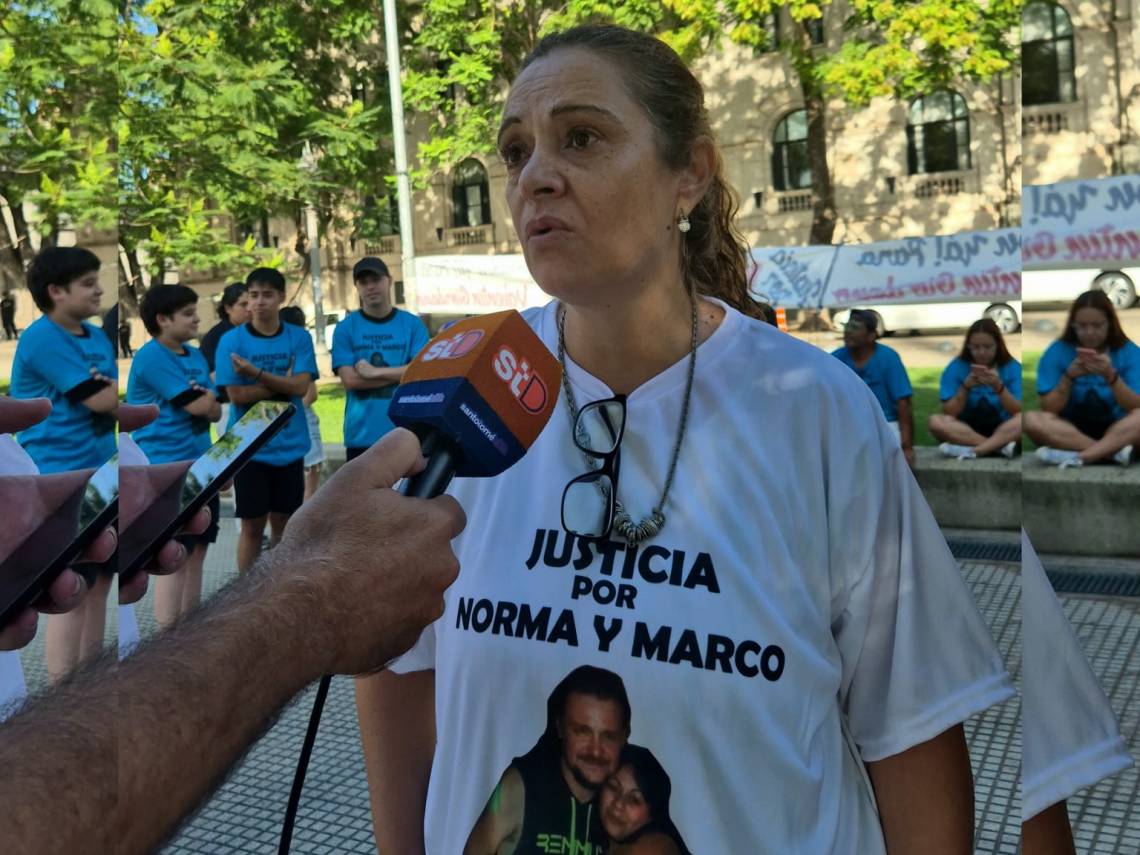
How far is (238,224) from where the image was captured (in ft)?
5.10

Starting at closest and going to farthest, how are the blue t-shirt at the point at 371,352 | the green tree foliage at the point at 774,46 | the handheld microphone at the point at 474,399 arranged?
the handheld microphone at the point at 474,399 < the green tree foliage at the point at 774,46 < the blue t-shirt at the point at 371,352

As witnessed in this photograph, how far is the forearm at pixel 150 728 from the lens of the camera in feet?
1.94

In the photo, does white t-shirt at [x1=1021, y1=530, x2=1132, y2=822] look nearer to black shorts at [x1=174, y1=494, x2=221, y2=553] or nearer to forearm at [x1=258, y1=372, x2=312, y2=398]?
black shorts at [x1=174, y1=494, x2=221, y2=553]

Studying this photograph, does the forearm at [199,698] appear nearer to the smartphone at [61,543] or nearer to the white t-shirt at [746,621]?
the smartphone at [61,543]

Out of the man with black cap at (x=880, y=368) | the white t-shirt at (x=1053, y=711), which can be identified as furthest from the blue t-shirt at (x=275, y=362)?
the white t-shirt at (x=1053, y=711)

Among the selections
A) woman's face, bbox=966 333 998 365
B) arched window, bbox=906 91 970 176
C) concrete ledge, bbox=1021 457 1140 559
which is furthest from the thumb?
arched window, bbox=906 91 970 176

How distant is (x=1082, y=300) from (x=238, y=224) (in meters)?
1.10

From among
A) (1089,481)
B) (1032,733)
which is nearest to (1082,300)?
(1089,481)

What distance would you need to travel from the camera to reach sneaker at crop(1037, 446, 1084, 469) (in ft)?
3.74

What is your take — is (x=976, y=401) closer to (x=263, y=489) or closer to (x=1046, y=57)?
(x=1046, y=57)

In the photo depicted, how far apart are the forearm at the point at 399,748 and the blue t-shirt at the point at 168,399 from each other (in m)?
0.38

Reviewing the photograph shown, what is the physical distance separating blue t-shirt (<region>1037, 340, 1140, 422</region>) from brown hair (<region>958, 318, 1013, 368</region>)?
0.22 m

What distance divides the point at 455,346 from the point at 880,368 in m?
0.79

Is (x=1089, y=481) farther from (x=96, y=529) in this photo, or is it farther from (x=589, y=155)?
(x=96, y=529)
